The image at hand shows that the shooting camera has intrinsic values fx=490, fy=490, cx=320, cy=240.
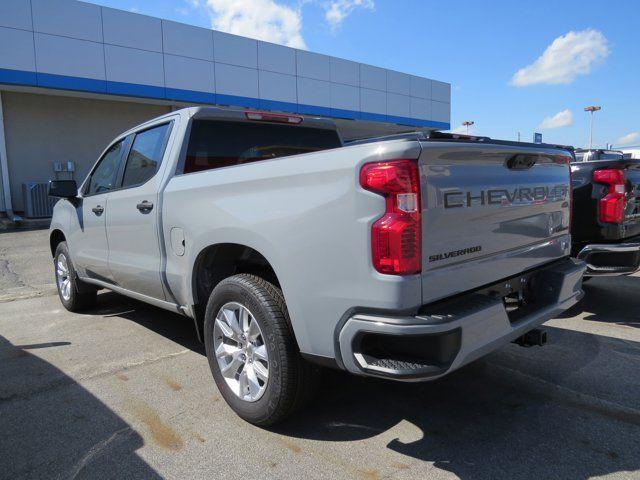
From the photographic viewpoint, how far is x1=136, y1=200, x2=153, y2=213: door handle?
377cm

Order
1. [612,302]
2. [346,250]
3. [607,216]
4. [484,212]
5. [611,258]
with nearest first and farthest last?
[346,250]
[484,212]
[611,258]
[607,216]
[612,302]

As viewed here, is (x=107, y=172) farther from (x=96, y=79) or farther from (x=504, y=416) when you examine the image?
(x=96, y=79)

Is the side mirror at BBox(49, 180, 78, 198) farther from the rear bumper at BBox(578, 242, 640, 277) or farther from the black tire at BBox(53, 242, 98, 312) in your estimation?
the rear bumper at BBox(578, 242, 640, 277)

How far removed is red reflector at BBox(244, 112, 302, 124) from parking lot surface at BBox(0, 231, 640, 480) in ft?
6.82

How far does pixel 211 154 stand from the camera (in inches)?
153

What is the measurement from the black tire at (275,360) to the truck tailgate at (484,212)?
848 mm

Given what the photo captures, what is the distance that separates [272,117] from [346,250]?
7.29 ft

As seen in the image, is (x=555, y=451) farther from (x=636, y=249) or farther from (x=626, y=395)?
(x=636, y=249)

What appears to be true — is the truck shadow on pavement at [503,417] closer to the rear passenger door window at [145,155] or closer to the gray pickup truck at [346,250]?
the gray pickup truck at [346,250]

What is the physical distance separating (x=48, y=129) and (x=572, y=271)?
18914 mm

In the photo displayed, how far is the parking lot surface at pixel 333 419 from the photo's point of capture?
2543 mm

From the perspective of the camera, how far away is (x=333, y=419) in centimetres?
303

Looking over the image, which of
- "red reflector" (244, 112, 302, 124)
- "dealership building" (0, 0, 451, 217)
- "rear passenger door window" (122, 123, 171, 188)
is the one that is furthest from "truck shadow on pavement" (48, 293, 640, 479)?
"dealership building" (0, 0, 451, 217)

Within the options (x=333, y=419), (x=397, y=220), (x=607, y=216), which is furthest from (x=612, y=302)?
(x=397, y=220)
